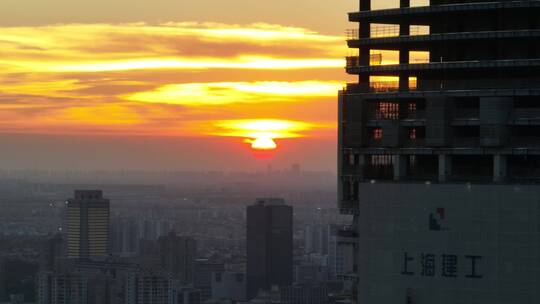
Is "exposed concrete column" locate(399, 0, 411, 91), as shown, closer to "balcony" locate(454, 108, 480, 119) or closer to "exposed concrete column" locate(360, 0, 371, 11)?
"exposed concrete column" locate(360, 0, 371, 11)

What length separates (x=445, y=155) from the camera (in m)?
62.0

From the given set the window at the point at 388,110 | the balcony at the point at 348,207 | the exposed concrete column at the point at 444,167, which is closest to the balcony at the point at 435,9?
the window at the point at 388,110

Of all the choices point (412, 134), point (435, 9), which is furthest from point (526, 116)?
point (435, 9)

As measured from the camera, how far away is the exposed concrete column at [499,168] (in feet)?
198

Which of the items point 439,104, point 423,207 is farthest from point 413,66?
point 423,207

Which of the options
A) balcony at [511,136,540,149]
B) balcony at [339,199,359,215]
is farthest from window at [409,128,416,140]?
balcony at [511,136,540,149]

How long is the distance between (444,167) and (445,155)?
503 mm

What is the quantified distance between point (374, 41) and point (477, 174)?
24.8 feet

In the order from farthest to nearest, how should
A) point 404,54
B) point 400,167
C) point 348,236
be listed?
point 404,54 → point 348,236 → point 400,167

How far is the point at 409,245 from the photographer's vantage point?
6134cm

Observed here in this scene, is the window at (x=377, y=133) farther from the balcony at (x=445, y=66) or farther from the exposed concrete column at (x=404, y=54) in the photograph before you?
the balcony at (x=445, y=66)

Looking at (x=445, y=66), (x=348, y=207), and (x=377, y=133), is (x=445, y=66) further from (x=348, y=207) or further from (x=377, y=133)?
(x=348, y=207)

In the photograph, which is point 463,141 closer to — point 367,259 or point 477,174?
point 477,174

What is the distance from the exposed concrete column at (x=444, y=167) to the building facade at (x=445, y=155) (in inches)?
2.1
